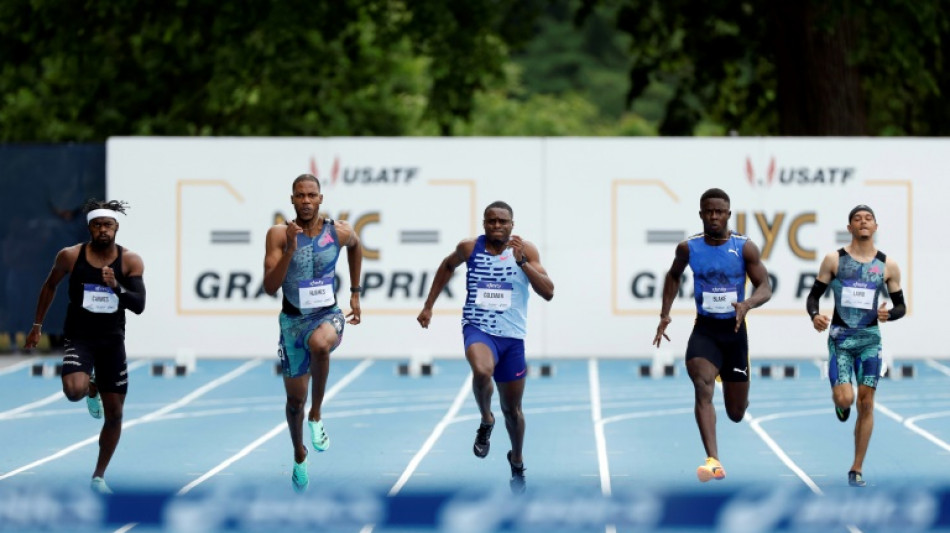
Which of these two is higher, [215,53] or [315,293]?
[215,53]

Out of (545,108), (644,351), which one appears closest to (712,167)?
(644,351)

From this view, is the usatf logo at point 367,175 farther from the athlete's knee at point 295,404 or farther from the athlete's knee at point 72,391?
the athlete's knee at point 72,391

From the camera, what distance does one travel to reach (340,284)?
23312 millimetres

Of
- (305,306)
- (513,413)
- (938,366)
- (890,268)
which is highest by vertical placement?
(890,268)

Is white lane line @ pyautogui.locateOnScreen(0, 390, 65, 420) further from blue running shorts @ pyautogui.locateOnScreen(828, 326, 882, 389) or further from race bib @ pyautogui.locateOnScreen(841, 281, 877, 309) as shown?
race bib @ pyautogui.locateOnScreen(841, 281, 877, 309)

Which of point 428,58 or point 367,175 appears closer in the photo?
point 367,175

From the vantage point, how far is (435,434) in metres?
16.0

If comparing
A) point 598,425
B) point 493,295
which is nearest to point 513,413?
point 493,295

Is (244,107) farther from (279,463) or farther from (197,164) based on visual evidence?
(279,463)

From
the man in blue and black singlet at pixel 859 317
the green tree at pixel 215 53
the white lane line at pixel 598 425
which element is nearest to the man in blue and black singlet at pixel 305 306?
the white lane line at pixel 598 425

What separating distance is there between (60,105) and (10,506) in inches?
1036

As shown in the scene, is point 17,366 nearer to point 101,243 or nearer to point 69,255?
point 69,255

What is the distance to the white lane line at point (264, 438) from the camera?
12.8 m

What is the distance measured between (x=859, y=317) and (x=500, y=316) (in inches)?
97.6
